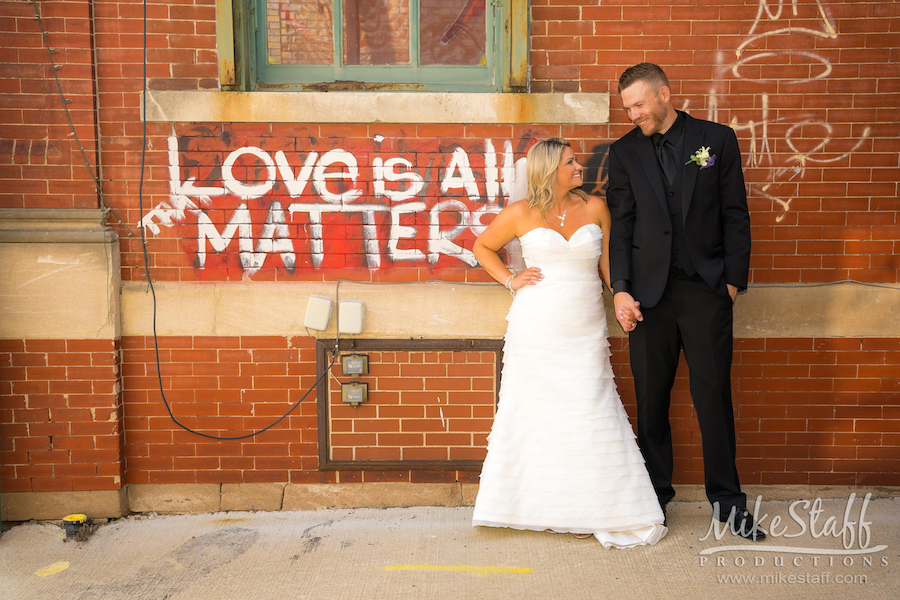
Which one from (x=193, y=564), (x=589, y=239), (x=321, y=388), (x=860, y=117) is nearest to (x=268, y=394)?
(x=321, y=388)

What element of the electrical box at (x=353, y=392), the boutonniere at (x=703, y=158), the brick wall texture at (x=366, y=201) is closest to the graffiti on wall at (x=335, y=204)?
the brick wall texture at (x=366, y=201)

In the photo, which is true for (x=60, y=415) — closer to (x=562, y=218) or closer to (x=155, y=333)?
(x=155, y=333)

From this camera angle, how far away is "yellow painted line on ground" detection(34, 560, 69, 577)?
11.2 ft

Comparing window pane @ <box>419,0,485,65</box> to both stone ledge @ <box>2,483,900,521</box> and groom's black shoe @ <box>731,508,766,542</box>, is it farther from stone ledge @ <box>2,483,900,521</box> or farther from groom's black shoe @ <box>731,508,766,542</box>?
groom's black shoe @ <box>731,508,766,542</box>

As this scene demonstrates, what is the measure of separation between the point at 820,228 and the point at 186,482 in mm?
4170

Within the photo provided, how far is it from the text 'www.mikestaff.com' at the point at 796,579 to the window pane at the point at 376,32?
3.38 metres

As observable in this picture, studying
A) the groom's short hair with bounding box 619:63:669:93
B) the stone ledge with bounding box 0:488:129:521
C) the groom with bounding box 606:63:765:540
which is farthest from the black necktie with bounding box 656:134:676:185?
the stone ledge with bounding box 0:488:129:521

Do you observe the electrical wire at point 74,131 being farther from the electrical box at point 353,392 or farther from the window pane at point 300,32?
the electrical box at point 353,392

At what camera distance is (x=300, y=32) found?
408 centimetres

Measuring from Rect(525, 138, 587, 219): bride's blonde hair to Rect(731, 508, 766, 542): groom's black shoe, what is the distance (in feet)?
6.42

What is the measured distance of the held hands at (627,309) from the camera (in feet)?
11.9

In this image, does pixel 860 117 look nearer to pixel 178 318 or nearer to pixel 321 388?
pixel 321 388

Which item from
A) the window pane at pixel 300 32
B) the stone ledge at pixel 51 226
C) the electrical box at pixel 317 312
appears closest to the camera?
the stone ledge at pixel 51 226

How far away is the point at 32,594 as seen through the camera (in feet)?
10.5
